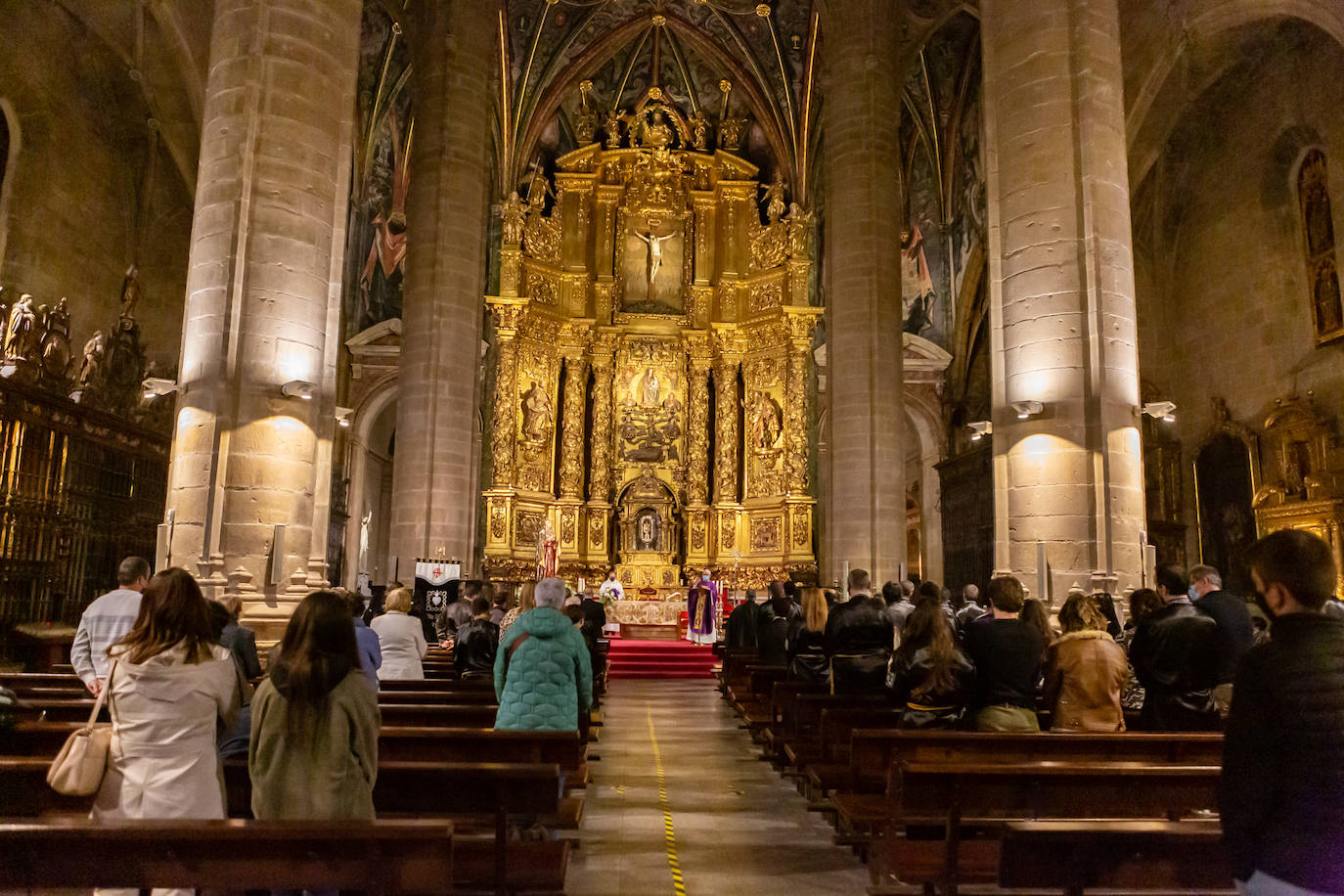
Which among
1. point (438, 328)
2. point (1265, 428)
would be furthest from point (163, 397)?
point (1265, 428)

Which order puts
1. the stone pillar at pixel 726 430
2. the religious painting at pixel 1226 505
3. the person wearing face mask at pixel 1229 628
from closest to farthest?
the person wearing face mask at pixel 1229 628 < the religious painting at pixel 1226 505 < the stone pillar at pixel 726 430

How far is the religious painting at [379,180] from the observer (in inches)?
942

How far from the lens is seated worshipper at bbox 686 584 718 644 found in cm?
2127

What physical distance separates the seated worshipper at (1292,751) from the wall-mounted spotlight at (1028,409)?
25.4ft

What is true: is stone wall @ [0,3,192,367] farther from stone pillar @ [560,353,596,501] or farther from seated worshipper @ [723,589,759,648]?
seated worshipper @ [723,589,759,648]

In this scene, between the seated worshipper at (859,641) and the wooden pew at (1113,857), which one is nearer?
the wooden pew at (1113,857)

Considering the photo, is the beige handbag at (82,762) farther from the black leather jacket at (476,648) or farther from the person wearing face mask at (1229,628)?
the person wearing face mask at (1229,628)

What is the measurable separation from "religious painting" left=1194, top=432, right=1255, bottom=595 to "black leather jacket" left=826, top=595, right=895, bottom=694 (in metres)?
13.4

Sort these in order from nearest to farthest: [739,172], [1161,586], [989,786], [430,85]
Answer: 1. [989,786]
2. [1161,586]
3. [430,85]
4. [739,172]

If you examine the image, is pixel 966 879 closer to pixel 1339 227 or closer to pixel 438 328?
pixel 438 328

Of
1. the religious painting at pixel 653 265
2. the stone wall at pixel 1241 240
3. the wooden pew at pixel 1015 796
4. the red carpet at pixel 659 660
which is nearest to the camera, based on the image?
the wooden pew at pixel 1015 796

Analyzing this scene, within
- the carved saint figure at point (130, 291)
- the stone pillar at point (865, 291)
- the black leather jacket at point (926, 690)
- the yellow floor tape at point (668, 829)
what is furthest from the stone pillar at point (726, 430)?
the black leather jacket at point (926, 690)

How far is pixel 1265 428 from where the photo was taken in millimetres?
17844

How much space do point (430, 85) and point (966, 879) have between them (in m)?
16.8
